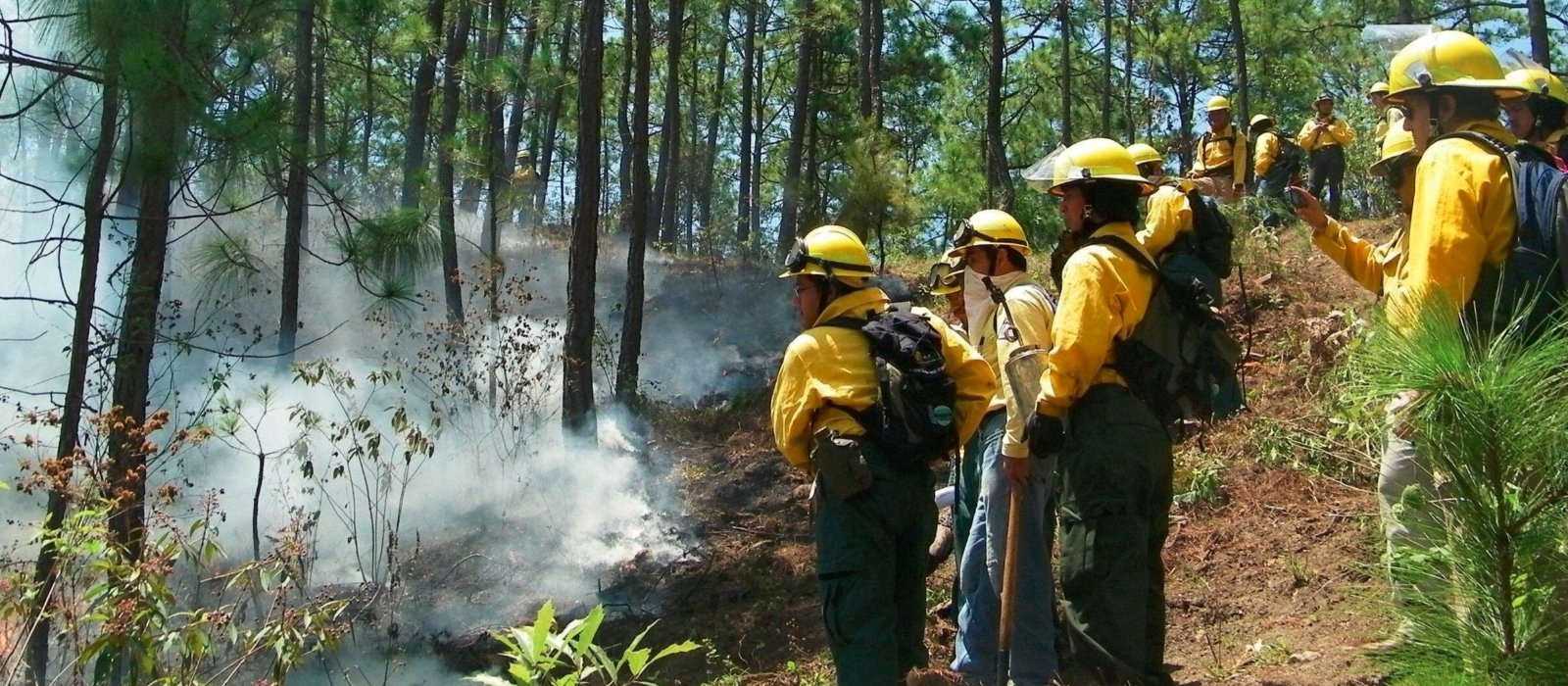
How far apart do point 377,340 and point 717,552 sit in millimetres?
6482

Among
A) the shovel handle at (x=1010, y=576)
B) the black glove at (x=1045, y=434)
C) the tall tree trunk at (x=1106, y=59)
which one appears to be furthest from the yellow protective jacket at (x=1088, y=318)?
the tall tree trunk at (x=1106, y=59)

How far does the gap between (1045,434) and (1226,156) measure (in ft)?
28.2

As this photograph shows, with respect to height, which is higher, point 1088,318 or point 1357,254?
point 1357,254

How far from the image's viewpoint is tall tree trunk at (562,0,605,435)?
11.3 metres

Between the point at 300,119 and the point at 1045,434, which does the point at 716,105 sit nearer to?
the point at 300,119

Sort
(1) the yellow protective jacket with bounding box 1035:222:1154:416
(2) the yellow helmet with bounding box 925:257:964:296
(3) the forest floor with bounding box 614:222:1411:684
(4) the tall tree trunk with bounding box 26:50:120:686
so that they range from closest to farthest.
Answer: (1) the yellow protective jacket with bounding box 1035:222:1154:416
(2) the yellow helmet with bounding box 925:257:964:296
(3) the forest floor with bounding box 614:222:1411:684
(4) the tall tree trunk with bounding box 26:50:120:686

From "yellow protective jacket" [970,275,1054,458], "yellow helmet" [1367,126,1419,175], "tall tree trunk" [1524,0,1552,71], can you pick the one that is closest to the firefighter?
"yellow protective jacket" [970,275,1054,458]

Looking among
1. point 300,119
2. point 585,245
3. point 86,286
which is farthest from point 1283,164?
point 86,286

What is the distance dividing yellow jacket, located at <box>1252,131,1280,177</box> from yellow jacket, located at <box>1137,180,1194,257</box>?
23.3 ft

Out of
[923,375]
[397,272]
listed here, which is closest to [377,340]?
[397,272]

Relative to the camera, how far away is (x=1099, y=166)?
395 cm

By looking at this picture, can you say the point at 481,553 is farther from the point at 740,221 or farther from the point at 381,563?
the point at 740,221

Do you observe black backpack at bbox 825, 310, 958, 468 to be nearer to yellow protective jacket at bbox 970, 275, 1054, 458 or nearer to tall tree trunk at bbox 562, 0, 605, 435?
yellow protective jacket at bbox 970, 275, 1054, 458

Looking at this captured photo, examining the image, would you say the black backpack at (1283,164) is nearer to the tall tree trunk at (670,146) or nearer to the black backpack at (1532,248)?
the tall tree trunk at (670,146)
